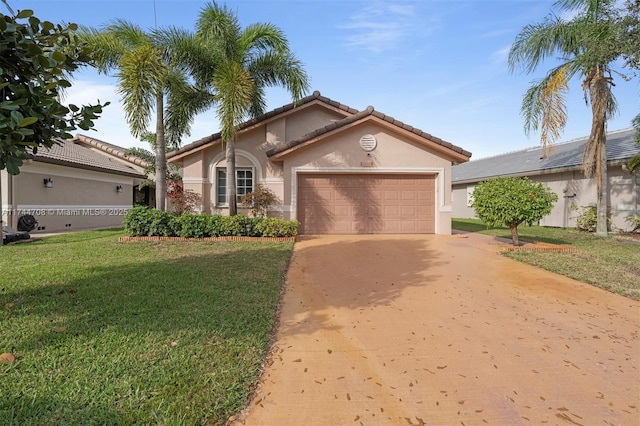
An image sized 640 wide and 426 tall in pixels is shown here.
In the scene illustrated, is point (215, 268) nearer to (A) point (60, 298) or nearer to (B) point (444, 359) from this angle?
(A) point (60, 298)

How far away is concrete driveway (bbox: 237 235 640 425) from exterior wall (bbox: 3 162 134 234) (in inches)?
491

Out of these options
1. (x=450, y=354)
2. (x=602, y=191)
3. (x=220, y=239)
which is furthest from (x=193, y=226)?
(x=602, y=191)

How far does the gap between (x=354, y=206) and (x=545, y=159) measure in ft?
48.5

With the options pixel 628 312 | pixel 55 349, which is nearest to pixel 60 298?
pixel 55 349

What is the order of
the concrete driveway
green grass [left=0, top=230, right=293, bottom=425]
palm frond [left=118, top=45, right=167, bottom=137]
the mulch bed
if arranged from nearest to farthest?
green grass [left=0, top=230, right=293, bottom=425] < the concrete driveway < palm frond [left=118, top=45, right=167, bottom=137] < the mulch bed

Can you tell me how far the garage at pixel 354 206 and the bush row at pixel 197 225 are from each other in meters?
1.65

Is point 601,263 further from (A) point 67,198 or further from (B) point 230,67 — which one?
(A) point 67,198

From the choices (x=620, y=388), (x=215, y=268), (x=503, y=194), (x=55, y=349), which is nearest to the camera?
(x=620, y=388)

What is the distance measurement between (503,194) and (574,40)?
7.86 meters

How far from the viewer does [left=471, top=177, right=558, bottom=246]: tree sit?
364 inches

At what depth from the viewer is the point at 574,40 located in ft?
40.9

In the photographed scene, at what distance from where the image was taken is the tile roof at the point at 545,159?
15724mm
